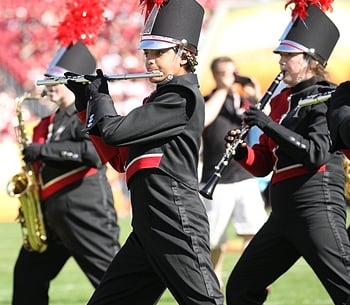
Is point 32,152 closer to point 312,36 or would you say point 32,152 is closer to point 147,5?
point 312,36

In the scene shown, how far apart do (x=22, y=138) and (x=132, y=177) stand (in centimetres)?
277

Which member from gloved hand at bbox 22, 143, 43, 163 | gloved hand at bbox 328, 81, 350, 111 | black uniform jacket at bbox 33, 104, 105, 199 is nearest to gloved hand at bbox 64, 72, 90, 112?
gloved hand at bbox 328, 81, 350, 111

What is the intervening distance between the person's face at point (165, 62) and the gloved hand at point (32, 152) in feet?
7.49

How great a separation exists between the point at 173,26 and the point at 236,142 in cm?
95

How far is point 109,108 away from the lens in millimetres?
5156

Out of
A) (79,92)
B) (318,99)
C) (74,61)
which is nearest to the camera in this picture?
(318,99)

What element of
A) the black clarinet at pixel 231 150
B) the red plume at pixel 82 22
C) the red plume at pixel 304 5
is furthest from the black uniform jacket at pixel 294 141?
the red plume at pixel 82 22

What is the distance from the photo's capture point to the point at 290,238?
609 cm

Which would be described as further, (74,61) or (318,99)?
(74,61)

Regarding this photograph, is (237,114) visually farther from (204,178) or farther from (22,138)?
(22,138)

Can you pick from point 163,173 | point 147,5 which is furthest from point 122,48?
point 163,173

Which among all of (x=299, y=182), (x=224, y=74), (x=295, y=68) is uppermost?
(x=295, y=68)

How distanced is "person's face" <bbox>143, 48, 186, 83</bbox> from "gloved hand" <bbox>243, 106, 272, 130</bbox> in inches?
23.8

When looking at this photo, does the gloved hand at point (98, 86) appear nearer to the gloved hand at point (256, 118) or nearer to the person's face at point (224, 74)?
the gloved hand at point (256, 118)
